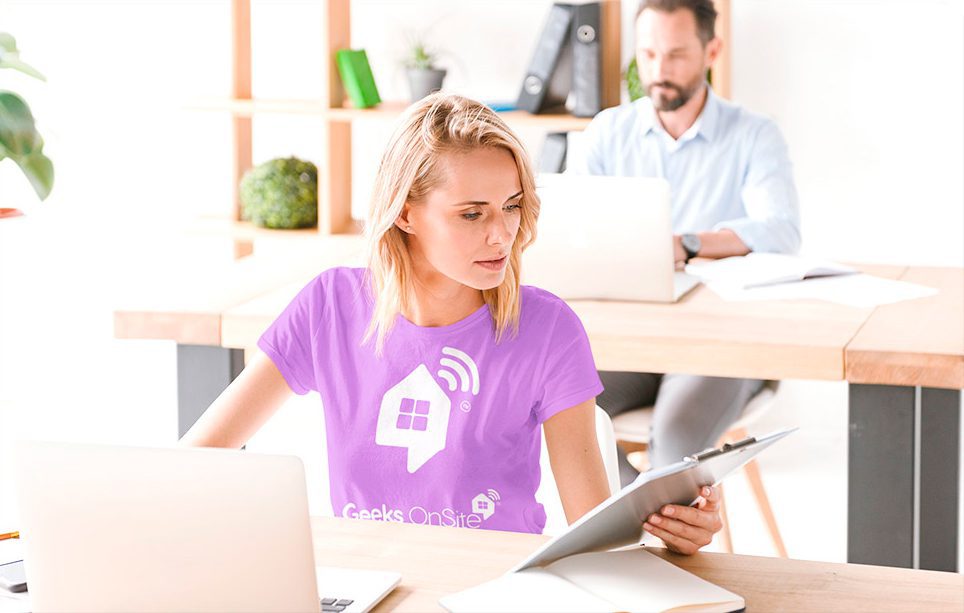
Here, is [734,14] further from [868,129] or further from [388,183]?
[388,183]

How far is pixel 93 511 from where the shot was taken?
1.11 m

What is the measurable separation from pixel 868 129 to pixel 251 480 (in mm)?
3004

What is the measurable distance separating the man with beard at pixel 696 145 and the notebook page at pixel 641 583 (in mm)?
1545

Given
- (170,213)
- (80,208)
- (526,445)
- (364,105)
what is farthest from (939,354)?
(80,208)

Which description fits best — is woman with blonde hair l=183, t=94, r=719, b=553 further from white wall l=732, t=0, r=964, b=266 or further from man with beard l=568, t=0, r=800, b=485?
white wall l=732, t=0, r=964, b=266

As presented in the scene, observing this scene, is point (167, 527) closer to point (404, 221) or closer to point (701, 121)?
point (404, 221)

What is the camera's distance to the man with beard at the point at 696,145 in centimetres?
301

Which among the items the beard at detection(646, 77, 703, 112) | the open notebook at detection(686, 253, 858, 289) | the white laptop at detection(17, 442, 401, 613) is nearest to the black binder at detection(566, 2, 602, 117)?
the beard at detection(646, 77, 703, 112)

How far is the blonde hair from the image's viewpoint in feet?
5.32

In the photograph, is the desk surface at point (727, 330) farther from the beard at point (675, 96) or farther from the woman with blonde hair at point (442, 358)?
the beard at point (675, 96)

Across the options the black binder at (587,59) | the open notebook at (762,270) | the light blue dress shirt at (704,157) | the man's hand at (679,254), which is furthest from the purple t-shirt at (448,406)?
the black binder at (587,59)

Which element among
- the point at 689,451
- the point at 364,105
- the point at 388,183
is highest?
the point at 364,105

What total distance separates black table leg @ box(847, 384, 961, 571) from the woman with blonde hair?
0.61 metres

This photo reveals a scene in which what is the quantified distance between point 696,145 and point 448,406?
1718 mm
